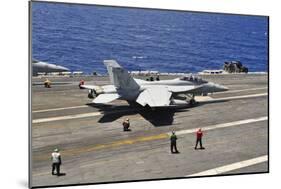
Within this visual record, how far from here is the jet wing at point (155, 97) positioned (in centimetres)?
2036

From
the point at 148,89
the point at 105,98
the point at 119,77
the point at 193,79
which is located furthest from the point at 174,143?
the point at 119,77

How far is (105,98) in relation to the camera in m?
20.1

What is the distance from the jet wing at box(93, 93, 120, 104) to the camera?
787 inches

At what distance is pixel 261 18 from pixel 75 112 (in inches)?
426

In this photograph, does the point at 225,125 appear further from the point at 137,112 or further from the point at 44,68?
the point at 44,68

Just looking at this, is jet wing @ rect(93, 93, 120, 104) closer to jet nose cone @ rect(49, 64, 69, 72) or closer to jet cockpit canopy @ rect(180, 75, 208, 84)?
jet nose cone @ rect(49, 64, 69, 72)

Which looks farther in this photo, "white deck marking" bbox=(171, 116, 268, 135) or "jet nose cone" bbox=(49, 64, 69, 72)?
"white deck marking" bbox=(171, 116, 268, 135)

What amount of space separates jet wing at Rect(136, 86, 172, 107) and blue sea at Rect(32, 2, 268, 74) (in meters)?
1.52

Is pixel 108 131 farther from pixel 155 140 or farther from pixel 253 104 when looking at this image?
pixel 253 104

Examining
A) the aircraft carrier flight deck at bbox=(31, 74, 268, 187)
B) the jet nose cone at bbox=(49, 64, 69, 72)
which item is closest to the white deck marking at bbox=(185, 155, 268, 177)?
the aircraft carrier flight deck at bbox=(31, 74, 268, 187)

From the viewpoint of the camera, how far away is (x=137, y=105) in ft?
67.8

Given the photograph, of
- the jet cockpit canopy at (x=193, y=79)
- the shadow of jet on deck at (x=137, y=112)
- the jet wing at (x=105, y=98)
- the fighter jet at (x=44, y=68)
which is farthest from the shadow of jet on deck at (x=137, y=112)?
the fighter jet at (x=44, y=68)

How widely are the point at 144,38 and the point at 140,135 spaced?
4699mm
